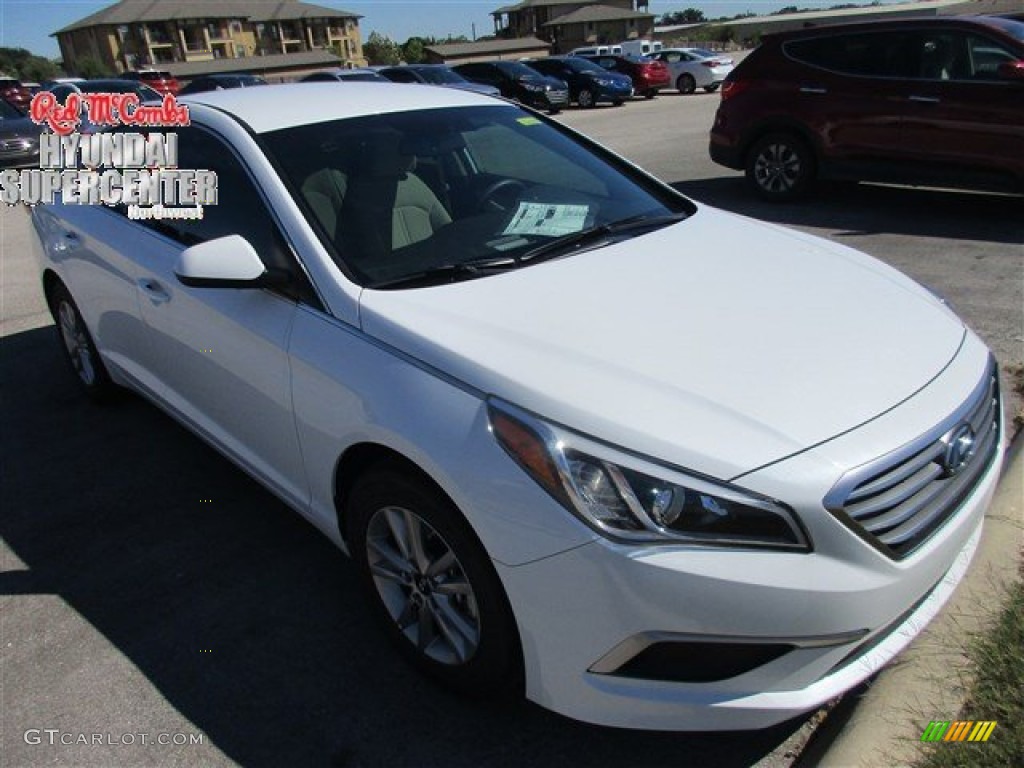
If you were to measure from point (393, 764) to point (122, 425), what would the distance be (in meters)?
3.02

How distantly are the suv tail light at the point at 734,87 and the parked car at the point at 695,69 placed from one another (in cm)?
1952

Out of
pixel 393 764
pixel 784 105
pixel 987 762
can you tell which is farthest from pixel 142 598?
pixel 784 105

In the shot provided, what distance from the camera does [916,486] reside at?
1.99 metres

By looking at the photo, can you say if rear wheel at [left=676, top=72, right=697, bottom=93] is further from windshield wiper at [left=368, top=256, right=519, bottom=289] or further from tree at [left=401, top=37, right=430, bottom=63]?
tree at [left=401, top=37, right=430, bottom=63]

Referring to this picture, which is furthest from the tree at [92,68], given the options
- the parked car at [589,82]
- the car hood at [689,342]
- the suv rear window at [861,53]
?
the car hood at [689,342]

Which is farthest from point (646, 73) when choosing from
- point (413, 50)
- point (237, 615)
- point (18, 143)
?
point (413, 50)

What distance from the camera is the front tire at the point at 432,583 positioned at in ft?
6.91

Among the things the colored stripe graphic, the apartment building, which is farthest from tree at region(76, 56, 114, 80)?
the colored stripe graphic

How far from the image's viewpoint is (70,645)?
283 centimetres

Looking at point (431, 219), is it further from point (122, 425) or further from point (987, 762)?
point (122, 425)

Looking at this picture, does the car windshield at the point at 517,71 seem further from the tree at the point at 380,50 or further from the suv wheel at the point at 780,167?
the tree at the point at 380,50

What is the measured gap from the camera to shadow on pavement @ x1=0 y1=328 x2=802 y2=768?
2.30 metres

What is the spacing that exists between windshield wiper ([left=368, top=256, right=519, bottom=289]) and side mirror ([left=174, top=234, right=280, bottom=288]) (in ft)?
1.30

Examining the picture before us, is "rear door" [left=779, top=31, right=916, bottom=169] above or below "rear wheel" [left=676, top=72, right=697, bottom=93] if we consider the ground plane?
above
